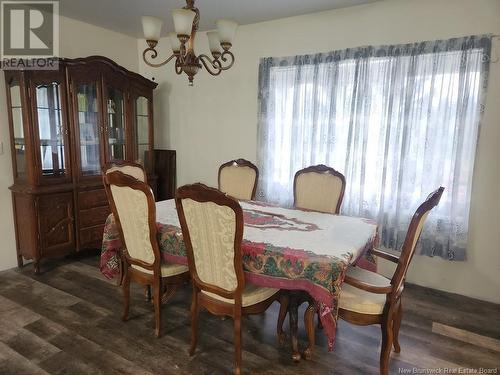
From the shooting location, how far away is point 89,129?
3.36 metres

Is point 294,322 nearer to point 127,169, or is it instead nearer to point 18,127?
point 127,169

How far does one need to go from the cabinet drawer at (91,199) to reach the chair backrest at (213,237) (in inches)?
77.5

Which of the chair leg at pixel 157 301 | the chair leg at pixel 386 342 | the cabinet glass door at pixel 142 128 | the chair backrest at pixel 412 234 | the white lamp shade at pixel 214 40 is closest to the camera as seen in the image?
the chair backrest at pixel 412 234

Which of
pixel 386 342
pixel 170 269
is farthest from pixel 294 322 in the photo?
pixel 170 269

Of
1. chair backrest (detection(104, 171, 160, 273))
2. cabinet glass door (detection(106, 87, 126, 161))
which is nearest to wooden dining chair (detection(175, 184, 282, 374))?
chair backrest (detection(104, 171, 160, 273))

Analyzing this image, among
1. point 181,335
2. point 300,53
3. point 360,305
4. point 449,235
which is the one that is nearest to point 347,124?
point 300,53

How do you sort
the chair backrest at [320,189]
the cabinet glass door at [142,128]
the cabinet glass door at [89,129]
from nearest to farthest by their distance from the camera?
the chair backrest at [320,189] < the cabinet glass door at [89,129] < the cabinet glass door at [142,128]

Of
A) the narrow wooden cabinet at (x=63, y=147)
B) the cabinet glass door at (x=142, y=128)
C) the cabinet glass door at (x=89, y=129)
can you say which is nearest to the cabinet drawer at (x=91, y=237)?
the narrow wooden cabinet at (x=63, y=147)

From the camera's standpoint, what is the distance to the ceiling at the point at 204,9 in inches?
115

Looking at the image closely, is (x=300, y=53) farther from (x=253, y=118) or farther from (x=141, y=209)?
(x=141, y=209)

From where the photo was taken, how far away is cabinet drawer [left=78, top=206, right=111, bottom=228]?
3.31 metres

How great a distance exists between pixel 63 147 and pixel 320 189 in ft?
8.04

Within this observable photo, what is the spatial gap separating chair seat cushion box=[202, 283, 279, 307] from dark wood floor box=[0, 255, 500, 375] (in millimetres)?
423

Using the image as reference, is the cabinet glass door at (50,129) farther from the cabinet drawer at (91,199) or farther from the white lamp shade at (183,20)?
the white lamp shade at (183,20)
